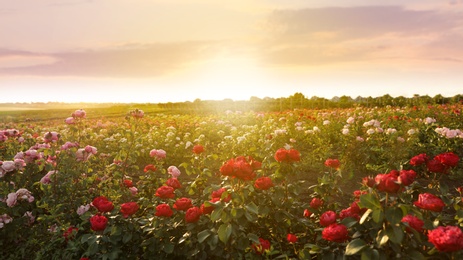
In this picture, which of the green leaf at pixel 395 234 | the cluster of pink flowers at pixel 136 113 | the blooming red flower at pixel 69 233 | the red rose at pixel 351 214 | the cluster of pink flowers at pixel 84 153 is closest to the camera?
the green leaf at pixel 395 234

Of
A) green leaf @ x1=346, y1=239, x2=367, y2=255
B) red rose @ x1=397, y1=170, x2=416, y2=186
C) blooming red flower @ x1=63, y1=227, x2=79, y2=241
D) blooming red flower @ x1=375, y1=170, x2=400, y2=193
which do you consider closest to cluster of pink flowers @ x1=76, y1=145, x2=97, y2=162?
blooming red flower @ x1=63, y1=227, x2=79, y2=241

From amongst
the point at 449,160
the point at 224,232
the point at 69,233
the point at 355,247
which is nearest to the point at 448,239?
the point at 355,247

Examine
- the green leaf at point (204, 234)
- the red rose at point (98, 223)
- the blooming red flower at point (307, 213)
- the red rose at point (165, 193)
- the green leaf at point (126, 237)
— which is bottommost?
the green leaf at point (126, 237)

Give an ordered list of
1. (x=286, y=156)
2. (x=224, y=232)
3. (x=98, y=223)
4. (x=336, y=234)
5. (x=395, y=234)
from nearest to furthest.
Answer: (x=395, y=234)
(x=336, y=234)
(x=224, y=232)
(x=98, y=223)
(x=286, y=156)

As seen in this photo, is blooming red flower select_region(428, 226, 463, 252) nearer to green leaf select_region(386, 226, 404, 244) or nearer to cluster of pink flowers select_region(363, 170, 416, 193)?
green leaf select_region(386, 226, 404, 244)

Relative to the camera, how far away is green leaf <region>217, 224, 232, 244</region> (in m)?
2.69

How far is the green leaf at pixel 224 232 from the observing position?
2.69 metres

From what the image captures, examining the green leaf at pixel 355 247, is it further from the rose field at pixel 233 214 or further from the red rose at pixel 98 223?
the red rose at pixel 98 223

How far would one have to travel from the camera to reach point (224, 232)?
2734 millimetres

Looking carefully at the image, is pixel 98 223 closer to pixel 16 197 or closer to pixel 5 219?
pixel 16 197

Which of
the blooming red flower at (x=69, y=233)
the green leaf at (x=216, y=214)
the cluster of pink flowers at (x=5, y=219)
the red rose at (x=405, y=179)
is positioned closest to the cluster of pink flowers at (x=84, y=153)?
the cluster of pink flowers at (x=5, y=219)

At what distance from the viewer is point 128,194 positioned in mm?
4582

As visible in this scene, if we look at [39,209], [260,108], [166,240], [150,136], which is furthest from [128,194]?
[260,108]

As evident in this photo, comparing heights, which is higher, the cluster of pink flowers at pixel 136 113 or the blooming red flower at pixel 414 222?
the cluster of pink flowers at pixel 136 113
